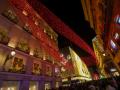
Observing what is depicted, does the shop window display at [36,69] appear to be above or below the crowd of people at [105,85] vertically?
above

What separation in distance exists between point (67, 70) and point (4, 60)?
26496 mm

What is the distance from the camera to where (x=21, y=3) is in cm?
1128

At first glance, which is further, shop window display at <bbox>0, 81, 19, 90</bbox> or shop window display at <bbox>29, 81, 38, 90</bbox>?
shop window display at <bbox>29, 81, 38, 90</bbox>

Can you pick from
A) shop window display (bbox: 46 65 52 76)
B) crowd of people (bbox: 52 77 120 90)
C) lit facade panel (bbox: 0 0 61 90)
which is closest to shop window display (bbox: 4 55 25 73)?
lit facade panel (bbox: 0 0 61 90)

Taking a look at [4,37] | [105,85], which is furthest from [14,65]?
[105,85]

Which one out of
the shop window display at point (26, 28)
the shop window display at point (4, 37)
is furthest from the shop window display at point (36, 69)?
the shop window display at point (4, 37)

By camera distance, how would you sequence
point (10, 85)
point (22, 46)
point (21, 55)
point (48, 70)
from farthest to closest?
point (48, 70), point (22, 46), point (21, 55), point (10, 85)

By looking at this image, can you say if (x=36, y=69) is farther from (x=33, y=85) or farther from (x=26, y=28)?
(x=26, y=28)

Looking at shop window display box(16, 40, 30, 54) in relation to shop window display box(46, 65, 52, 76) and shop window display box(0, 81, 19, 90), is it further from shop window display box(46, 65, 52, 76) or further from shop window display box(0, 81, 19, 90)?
shop window display box(46, 65, 52, 76)

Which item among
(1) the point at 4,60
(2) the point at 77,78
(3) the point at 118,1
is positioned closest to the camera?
(3) the point at 118,1

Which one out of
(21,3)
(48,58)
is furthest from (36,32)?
(21,3)

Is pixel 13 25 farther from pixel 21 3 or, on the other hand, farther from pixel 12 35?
pixel 21 3

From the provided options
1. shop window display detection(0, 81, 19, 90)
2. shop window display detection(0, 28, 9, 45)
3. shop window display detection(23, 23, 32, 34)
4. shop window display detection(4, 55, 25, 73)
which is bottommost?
shop window display detection(0, 81, 19, 90)

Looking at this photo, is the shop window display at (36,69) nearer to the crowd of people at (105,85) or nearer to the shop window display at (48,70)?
the shop window display at (48,70)
